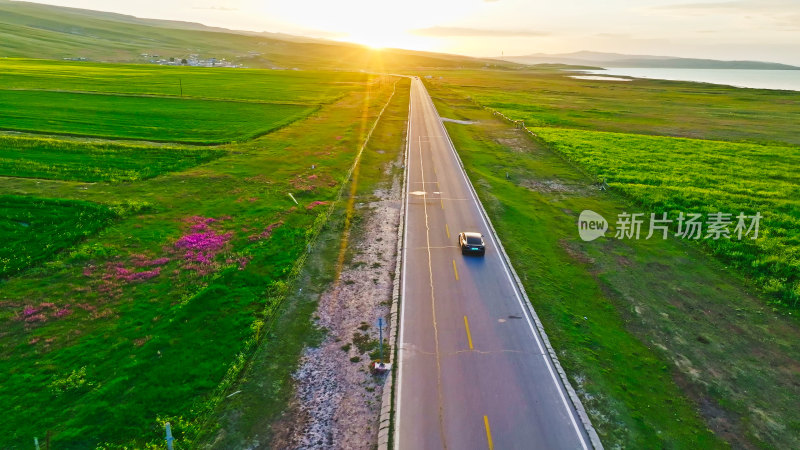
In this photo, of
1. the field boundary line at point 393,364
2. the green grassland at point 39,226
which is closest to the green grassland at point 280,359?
the field boundary line at point 393,364

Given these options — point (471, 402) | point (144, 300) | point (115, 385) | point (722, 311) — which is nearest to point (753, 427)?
point (722, 311)

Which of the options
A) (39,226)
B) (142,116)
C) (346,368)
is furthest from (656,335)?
(142,116)

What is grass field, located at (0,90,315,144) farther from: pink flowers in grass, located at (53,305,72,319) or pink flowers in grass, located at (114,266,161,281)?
pink flowers in grass, located at (53,305,72,319)

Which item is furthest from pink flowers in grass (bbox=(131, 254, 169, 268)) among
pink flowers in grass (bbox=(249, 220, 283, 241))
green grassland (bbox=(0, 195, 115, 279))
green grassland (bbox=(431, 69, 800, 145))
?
green grassland (bbox=(431, 69, 800, 145))

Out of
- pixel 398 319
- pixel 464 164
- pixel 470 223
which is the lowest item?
pixel 398 319

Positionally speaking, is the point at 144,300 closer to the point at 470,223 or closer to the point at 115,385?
the point at 115,385
